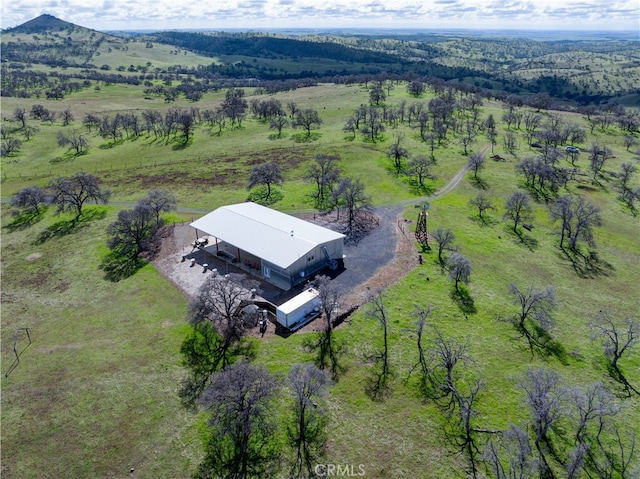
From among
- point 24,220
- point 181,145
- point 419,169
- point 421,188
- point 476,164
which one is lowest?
point 421,188

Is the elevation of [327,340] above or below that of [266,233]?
below

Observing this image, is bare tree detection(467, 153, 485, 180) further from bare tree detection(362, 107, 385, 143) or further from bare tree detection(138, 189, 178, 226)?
bare tree detection(138, 189, 178, 226)

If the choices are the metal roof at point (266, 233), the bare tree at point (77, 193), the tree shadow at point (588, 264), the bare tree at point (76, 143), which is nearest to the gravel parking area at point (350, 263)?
the metal roof at point (266, 233)

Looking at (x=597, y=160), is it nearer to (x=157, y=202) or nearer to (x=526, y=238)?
(x=526, y=238)

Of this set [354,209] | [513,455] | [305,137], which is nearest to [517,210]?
[354,209]

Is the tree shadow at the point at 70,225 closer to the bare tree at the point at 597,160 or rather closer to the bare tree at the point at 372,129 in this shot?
the bare tree at the point at 372,129

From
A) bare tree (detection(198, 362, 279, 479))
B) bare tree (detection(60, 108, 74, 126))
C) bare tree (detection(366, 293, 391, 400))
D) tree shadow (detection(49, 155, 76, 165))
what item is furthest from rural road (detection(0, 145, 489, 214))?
bare tree (detection(60, 108, 74, 126))

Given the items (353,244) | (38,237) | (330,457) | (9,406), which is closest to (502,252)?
(353,244)
